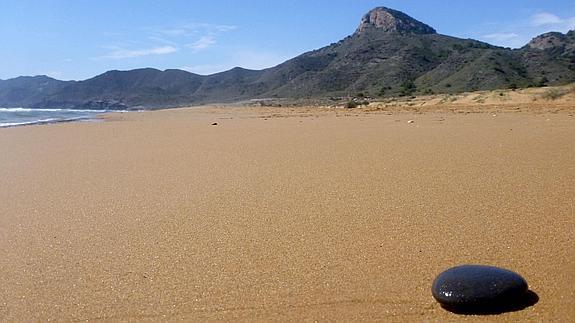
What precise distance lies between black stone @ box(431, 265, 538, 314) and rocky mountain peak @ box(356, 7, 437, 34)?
334 ft

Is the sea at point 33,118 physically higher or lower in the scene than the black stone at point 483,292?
lower

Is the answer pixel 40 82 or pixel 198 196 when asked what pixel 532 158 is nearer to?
pixel 198 196

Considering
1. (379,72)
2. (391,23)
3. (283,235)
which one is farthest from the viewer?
(391,23)

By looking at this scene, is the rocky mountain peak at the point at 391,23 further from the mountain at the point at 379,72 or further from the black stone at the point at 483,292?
the black stone at the point at 483,292

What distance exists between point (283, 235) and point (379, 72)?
68884mm

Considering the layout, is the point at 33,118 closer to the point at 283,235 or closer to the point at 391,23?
the point at 283,235

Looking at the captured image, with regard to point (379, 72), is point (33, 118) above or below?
below

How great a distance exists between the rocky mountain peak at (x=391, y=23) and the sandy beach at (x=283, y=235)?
9830cm

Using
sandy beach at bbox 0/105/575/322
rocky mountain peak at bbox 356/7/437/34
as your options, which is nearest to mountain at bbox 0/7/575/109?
rocky mountain peak at bbox 356/7/437/34

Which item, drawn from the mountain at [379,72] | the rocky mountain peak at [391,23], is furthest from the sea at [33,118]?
the rocky mountain peak at [391,23]

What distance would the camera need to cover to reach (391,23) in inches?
4063

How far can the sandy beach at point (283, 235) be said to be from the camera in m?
3.05

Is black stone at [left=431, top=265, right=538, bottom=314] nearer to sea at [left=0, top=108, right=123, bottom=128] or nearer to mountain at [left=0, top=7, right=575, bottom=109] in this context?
sea at [left=0, top=108, right=123, bottom=128]

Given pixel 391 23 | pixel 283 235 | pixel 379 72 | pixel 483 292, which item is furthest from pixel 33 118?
pixel 391 23
